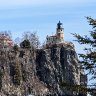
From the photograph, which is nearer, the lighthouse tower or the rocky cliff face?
the rocky cliff face

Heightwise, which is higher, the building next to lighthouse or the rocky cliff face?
the building next to lighthouse

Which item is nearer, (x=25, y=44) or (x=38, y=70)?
(x=25, y=44)

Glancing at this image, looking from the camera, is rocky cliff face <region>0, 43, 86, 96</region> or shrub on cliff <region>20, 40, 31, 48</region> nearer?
rocky cliff face <region>0, 43, 86, 96</region>

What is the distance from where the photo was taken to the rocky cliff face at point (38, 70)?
416ft

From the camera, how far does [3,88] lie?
→ 124875mm

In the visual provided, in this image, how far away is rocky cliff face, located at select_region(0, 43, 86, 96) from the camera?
126750 mm

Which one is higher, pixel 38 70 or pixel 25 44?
pixel 25 44

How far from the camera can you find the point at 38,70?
441 feet

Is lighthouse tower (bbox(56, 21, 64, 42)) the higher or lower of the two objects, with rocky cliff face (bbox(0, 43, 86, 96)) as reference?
higher

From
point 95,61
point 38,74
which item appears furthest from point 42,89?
point 95,61

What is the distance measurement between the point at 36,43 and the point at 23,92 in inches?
554

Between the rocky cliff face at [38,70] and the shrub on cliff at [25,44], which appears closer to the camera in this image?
the rocky cliff face at [38,70]

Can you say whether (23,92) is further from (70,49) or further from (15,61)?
(70,49)

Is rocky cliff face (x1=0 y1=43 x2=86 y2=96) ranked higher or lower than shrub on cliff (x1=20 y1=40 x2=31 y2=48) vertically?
lower
